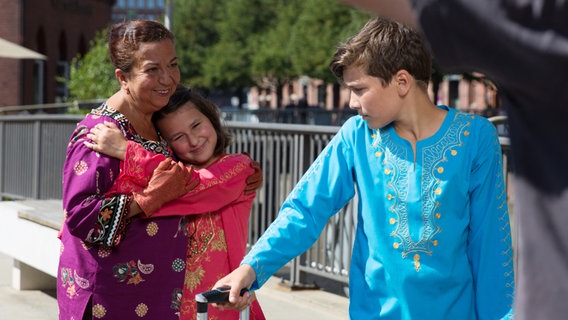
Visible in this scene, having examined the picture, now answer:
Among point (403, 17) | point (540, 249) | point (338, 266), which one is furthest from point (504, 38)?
point (338, 266)

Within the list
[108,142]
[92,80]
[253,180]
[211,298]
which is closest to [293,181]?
[253,180]

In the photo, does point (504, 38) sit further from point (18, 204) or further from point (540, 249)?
point (18, 204)

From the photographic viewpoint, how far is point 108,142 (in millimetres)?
3383

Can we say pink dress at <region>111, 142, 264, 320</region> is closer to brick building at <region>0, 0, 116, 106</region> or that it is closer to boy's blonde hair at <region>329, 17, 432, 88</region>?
boy's blonde hair at <region>329, 17, 432, 88</region>

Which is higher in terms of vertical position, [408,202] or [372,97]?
[372,97]

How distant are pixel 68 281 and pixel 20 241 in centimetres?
425

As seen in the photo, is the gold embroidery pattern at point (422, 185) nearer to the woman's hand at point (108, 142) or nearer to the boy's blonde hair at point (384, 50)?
the boy's blonde hair at point (384, 50)

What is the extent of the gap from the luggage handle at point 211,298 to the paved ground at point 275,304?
4592mm

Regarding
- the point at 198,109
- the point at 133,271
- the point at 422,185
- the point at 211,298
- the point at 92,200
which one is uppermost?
the point at 198,109

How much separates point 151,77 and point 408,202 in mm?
1172

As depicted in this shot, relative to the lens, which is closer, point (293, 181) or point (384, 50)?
point (384, 50)

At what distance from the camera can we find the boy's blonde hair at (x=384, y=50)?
8.82 ft

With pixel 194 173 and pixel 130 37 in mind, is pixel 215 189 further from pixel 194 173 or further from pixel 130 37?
pixel 130 37

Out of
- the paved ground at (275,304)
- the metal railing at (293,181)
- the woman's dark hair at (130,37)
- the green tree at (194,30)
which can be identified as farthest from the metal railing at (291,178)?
the green tree at (194,30)
